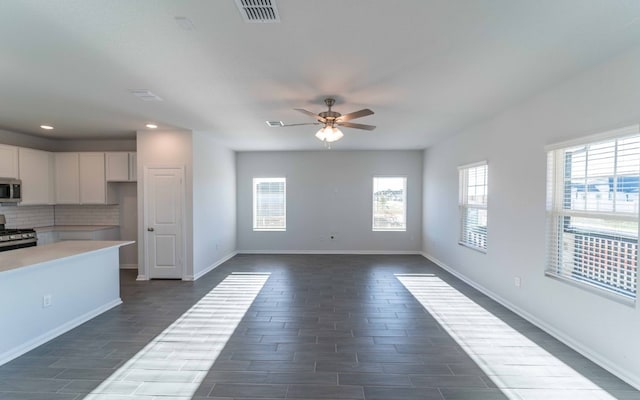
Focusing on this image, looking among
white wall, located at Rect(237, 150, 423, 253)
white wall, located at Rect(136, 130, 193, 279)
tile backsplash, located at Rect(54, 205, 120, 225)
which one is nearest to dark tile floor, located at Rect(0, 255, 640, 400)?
white wall, located at Rect(136, 130, 193, 279)

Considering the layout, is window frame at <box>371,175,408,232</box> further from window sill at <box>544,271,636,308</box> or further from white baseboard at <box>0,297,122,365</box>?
white baseboard at <box>0,297,122,365</box>

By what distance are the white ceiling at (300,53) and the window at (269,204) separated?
3569mm

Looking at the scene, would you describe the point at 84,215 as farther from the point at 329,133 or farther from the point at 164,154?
the point at 329,133

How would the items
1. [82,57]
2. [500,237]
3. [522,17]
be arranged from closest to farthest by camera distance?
[522,17], [82,57], [500,237]

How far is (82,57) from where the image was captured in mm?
2361

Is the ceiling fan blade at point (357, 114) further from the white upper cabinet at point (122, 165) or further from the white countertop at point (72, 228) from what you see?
the white countertop at point (72, 228)

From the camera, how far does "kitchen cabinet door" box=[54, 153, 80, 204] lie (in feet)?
17.7

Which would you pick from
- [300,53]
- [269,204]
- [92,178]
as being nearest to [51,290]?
[92,178]

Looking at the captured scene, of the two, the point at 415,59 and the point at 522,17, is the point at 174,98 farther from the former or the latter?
the point at 522,17

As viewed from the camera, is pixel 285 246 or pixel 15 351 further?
pixel 285 246

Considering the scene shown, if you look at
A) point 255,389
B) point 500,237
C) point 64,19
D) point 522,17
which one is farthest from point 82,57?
point 500,237

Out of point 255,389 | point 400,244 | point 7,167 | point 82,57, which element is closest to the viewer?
point 255,389

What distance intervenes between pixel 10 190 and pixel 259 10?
558cm

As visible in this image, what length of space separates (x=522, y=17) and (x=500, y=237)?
118 inches
